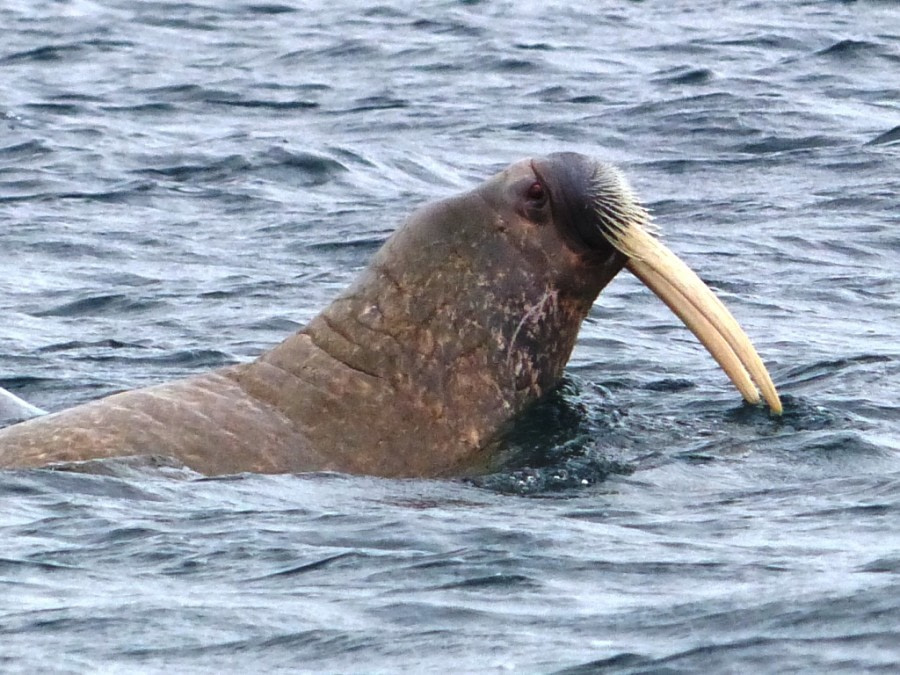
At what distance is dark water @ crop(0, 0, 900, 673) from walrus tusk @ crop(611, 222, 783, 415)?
500 mm

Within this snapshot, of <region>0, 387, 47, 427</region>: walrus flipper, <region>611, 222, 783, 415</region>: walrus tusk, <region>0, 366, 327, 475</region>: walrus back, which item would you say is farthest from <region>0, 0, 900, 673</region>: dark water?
<region>0, 387, 47, 427</region>: walrus flipper

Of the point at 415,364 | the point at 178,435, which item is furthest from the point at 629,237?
the point at 178,435

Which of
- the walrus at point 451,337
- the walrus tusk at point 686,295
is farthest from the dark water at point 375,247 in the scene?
the walrus tusk at point 686,295

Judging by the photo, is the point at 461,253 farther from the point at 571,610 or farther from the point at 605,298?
the point at 605,298

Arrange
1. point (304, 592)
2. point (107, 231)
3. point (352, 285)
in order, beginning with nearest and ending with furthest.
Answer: point (304, 592) < point (352, 285) < point (107, 231)

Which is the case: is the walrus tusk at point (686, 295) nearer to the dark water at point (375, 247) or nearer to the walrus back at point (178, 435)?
the dark water at point (375, 247)

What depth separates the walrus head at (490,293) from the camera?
9.09 meters

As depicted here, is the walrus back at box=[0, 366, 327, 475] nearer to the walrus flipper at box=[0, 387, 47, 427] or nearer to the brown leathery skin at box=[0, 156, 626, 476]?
the brown leathery skin at box=[0, 156, 626, 476]

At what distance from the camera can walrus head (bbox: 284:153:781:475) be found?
9086 mm

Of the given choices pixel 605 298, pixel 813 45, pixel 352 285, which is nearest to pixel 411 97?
pixel 813 45

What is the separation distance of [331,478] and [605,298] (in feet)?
18.8

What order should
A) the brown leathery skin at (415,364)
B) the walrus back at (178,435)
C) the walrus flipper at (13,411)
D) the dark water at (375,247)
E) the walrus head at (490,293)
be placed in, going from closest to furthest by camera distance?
the dark water at (375,247), the walrus back at (178,435), the brown leathery skin at (415,364), the walrus head at (490,293), the walrus flipper at (13,411)

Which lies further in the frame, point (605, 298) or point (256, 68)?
point (256, 68)

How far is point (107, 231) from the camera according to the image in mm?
16500
